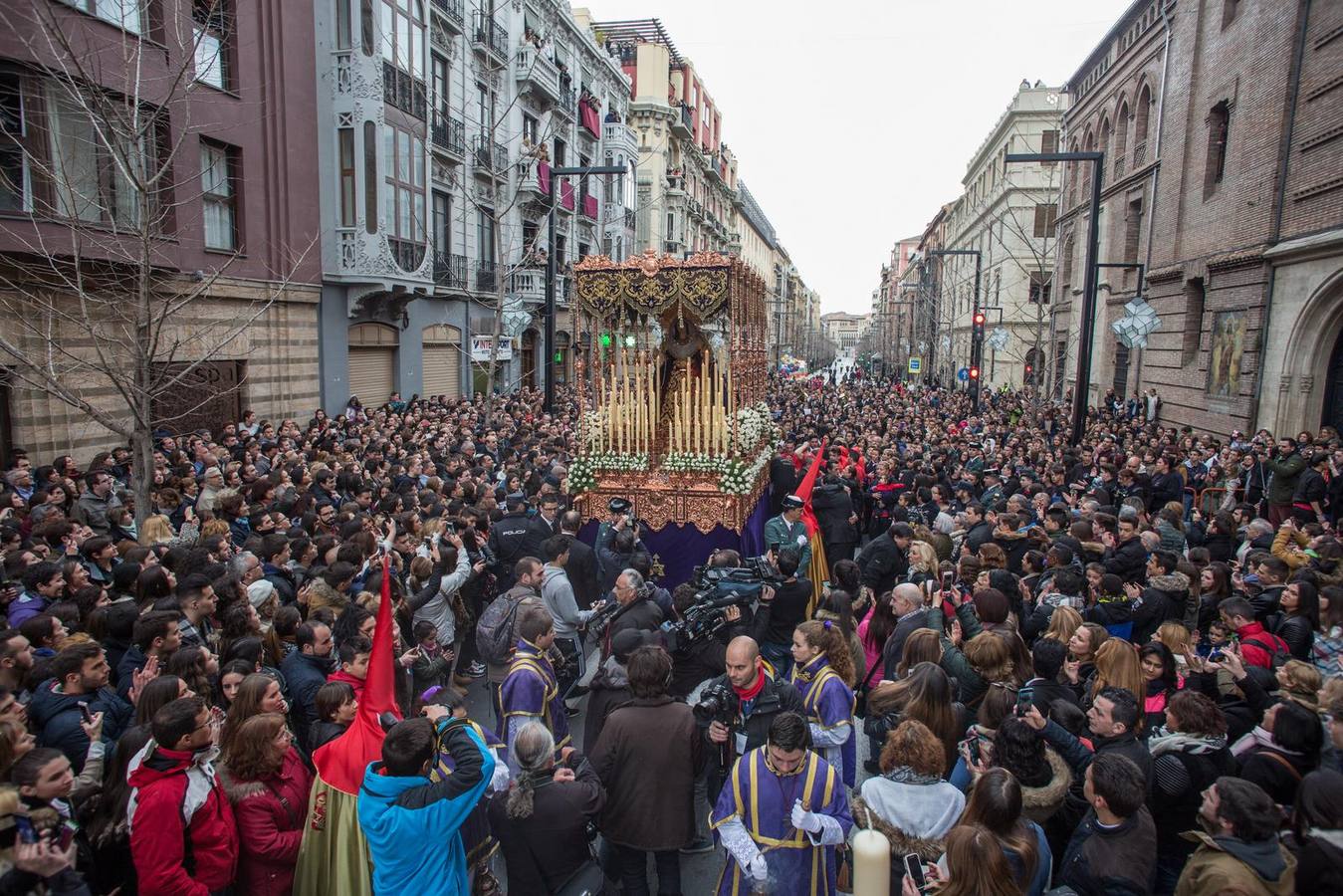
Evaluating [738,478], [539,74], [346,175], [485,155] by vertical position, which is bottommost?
[738,478]

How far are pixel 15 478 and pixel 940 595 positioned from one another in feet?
31.7

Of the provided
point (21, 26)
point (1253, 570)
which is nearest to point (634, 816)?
point (1253, 570)

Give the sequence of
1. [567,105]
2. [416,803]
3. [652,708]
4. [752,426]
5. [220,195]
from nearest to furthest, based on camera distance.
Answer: [416,803] → [652,708] → [752,426] → [220,195] → [567,105]

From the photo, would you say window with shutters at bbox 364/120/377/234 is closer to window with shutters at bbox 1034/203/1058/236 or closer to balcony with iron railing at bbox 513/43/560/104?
balcony with iron railing at bbox 513/43/560/104

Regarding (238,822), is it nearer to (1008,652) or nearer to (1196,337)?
(1008,652)

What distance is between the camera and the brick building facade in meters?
14.3

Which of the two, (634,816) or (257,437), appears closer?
(634,816)

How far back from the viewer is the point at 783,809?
3.49 m

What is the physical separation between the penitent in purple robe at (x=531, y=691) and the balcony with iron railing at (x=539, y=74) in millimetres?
26238

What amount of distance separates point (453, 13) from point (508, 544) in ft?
67.9

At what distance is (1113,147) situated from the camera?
26141mm

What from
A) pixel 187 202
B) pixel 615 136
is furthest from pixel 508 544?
pixel 615 136

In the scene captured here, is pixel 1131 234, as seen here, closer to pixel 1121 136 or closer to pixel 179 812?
pixel 1121 136

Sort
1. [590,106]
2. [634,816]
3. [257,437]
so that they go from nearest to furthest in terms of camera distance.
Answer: [634,816], [257,437], [590,106]
